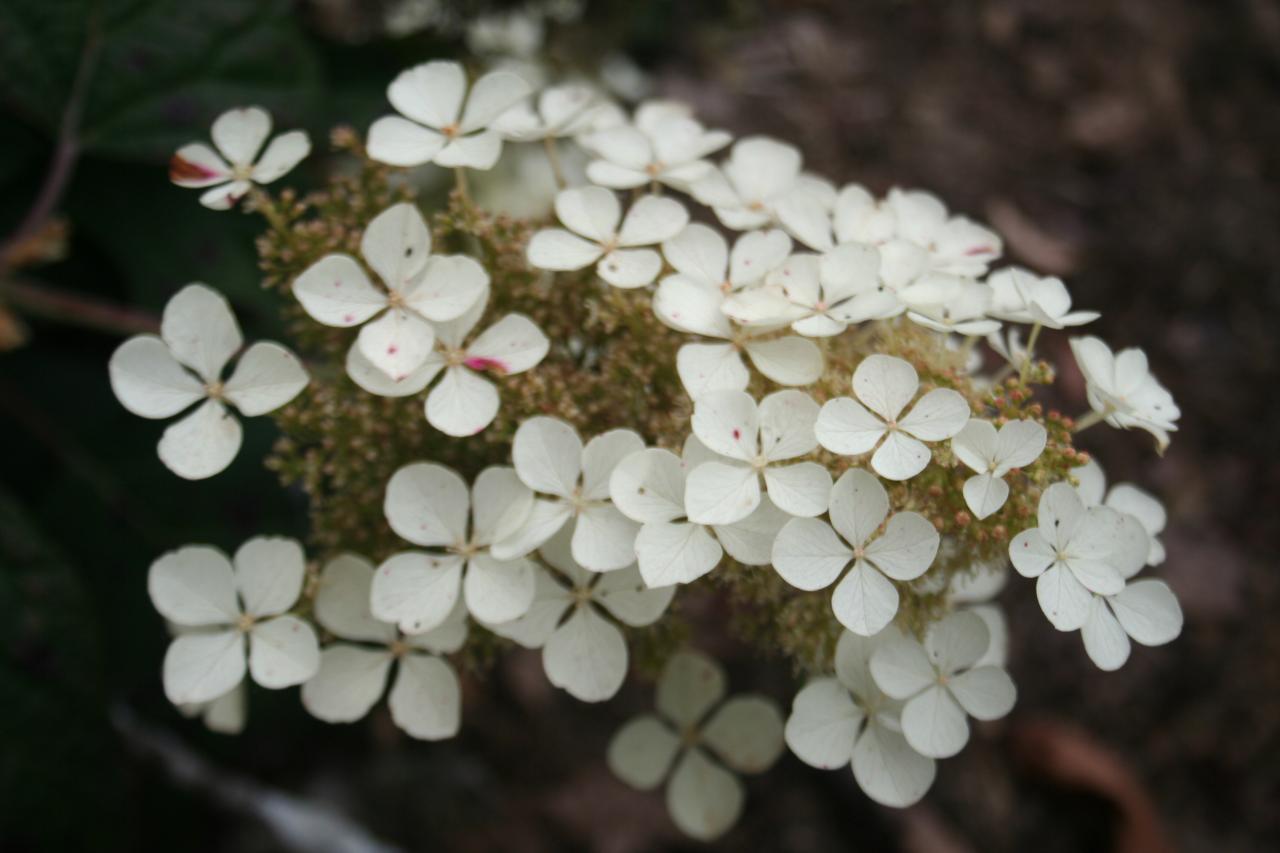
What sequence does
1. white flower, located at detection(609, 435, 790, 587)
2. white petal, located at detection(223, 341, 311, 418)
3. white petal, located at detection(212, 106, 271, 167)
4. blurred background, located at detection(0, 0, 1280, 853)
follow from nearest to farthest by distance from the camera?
1. white flower, located at detection(609, 435, 790, 587)
2. white petal, located at detection(223, 341, 311, 418)
3. white petal, located at detection(212, 106, 271, 167)
4. blurred background, located at detection(0, 0, 1280, 853)

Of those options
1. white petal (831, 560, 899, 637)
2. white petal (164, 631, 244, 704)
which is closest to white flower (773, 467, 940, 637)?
white petal (831, 560, 899, 637)

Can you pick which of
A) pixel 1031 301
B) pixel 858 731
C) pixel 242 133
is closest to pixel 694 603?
pixel 858 731

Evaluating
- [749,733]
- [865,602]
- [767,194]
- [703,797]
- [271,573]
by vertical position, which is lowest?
[703,797]

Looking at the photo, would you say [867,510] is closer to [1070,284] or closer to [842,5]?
[1070,284]

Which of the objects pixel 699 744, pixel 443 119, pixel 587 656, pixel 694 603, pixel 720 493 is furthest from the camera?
pixel 694 603

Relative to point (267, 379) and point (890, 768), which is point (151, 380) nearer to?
point (267, 379)

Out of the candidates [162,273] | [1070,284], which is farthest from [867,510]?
[1070,284]

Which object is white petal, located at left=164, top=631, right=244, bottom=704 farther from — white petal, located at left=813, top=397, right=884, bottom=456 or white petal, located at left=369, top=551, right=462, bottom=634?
white petal, located at left=813, top=397, right=884, bottom=456
